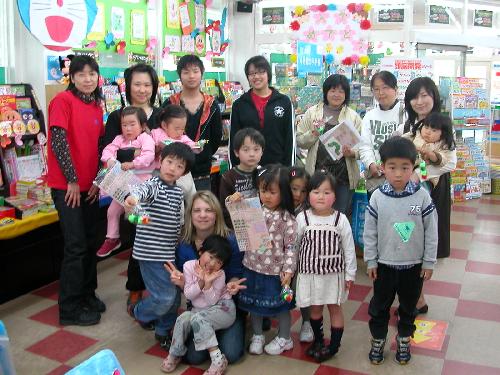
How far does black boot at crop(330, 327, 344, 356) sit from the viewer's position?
2730 millimetres

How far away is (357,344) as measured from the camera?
9.68 ft

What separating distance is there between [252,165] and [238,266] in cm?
59

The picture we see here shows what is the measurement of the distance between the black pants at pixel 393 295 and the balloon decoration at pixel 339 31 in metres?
3.94

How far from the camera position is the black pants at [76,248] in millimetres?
3089

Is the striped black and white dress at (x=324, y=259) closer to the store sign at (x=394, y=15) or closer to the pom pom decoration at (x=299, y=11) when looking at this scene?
the pom pom decoration at (x=299, y=11)

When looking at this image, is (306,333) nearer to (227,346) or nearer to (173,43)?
(227,346)

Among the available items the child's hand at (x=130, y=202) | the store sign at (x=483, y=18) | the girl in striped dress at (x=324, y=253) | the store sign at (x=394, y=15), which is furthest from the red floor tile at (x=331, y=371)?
the store sign at (x=483, y=18)

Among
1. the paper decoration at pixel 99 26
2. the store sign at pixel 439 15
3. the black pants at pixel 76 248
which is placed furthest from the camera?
the store sign at pixel 439 15

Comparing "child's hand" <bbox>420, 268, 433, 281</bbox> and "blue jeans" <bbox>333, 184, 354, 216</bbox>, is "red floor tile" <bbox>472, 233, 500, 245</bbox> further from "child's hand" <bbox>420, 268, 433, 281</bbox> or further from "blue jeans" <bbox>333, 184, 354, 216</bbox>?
"child's hand" <bbox>420, 268, 433, 281</bbox>

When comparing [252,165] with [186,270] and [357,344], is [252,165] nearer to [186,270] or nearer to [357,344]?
[186,270]

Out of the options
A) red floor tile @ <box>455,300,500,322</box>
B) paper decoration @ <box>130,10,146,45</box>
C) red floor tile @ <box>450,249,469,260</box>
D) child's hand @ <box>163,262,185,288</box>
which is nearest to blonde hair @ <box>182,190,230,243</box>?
child's hand @ <box>163,262,185,288</box>

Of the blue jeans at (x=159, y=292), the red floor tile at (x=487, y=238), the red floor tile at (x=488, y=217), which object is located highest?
the blue jeans at (x=159, y=292)

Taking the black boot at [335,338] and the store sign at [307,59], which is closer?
the black boot at [335,338]

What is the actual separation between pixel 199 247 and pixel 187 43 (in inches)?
164
